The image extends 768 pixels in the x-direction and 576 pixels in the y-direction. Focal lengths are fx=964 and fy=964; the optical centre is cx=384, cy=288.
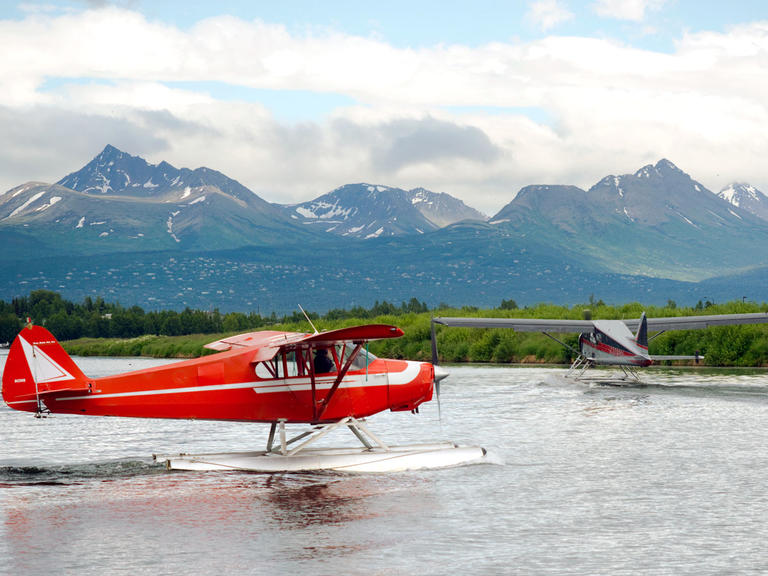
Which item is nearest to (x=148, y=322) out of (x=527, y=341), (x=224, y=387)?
(x=527, y=341)

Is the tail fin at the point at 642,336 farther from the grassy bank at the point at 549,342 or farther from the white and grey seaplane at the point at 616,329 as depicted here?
the grassy bank at the point at 549,342

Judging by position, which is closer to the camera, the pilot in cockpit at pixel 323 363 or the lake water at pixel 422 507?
the lake water at pixel 422 507

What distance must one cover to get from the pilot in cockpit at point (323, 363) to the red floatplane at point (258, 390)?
0.01 meters

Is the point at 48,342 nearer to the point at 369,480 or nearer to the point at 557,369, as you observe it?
the point at 369,480

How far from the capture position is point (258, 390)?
13.9 m

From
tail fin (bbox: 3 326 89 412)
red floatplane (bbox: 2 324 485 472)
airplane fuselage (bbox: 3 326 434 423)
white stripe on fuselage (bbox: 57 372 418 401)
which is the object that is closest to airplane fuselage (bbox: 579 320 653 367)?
red floatplane (bbox: 2 324 485 472)

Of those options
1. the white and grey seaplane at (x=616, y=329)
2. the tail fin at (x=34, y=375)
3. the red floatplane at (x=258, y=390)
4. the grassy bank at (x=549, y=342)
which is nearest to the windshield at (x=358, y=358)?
the red floatplane at (x=258, y=390)

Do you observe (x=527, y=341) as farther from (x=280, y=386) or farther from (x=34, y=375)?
(x=34, y=375)

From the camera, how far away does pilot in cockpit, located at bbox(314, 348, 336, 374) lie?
46.5 feet

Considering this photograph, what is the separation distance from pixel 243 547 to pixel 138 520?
1909mm

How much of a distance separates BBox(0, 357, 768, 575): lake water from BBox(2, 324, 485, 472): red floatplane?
33cm

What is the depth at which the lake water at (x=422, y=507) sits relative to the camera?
30.8 feet

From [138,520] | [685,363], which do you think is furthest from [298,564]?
[685,363]

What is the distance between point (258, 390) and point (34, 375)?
10.3 feet
